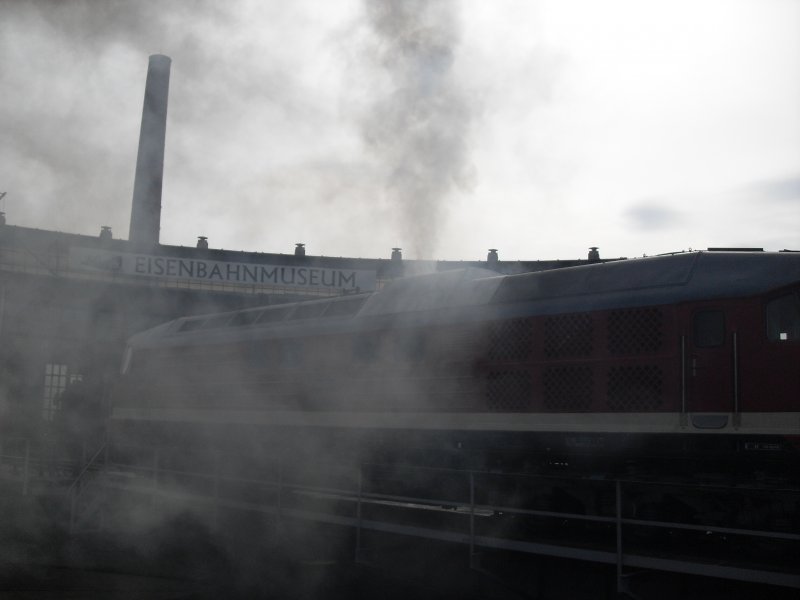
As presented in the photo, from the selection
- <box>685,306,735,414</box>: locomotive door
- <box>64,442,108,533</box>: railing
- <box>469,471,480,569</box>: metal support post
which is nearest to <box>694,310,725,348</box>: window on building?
<box>685,306,735,414</box>: locomotive door

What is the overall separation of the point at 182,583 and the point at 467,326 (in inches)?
254

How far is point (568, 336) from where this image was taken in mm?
12117

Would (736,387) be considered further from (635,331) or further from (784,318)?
(635,331)

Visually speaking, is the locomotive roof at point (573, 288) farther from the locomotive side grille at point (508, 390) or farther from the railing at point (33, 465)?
the railing at point (33, 465)

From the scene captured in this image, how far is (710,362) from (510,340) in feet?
10.7

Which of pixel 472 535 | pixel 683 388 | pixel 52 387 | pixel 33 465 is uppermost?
pixel 52 387

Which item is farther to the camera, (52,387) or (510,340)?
(52,387)

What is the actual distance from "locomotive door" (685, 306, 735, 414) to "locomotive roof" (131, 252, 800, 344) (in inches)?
12.7

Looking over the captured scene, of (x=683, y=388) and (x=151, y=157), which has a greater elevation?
(x=151, y=157)

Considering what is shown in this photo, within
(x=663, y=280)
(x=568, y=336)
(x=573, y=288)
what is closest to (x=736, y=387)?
(x=663, y=280)

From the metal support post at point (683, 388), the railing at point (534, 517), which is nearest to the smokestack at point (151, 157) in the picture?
the railing at point (534, 517)

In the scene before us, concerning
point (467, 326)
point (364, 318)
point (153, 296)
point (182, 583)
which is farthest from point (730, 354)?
point (153, 296)

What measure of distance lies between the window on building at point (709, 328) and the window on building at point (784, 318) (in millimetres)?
583

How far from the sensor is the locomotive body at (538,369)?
10359 millimetres
